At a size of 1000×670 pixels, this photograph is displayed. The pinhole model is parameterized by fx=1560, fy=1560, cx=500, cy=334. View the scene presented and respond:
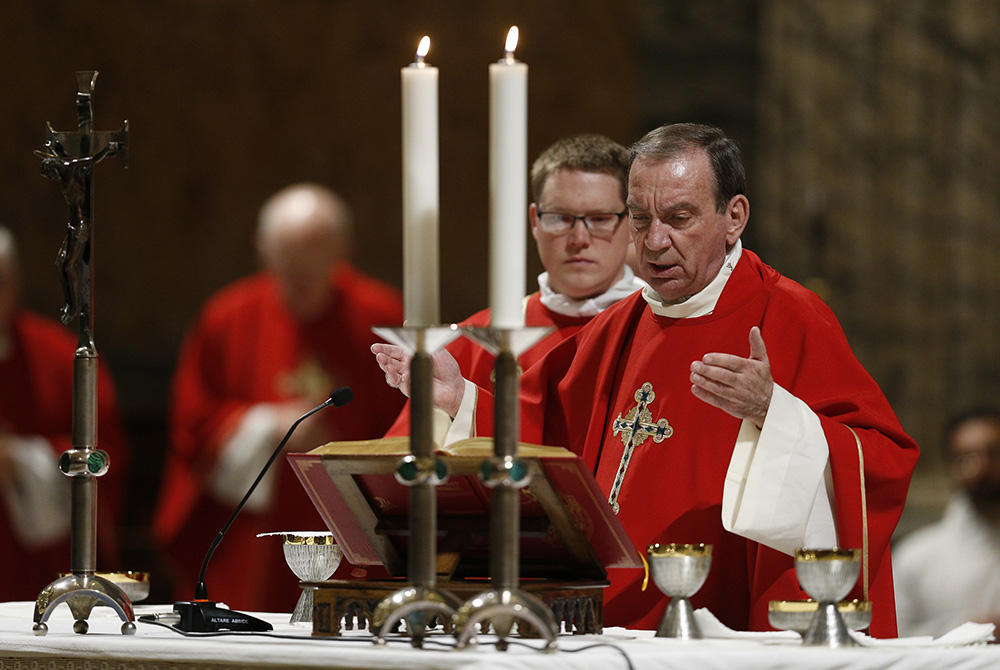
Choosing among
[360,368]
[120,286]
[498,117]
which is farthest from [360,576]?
[120,286]

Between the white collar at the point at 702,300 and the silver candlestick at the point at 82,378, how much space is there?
49.1 inches

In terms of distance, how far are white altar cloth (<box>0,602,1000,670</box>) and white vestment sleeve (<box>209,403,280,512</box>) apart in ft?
18.3

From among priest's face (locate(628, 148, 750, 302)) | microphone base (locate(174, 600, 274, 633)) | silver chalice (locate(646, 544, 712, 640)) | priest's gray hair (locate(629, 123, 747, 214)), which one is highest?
priest's gray hair (locate(629, 123, 747, 214))

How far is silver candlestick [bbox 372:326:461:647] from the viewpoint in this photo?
229cm

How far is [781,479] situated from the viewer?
2861 mm

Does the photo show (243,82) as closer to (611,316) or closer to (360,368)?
(360,368)

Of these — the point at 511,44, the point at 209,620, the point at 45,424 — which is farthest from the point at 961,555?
the point at 511,44

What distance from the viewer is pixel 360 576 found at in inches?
119

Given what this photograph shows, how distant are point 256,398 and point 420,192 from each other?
21.2ft

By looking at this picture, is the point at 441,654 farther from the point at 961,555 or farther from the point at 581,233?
the point at 961,555

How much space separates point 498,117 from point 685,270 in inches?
46.6

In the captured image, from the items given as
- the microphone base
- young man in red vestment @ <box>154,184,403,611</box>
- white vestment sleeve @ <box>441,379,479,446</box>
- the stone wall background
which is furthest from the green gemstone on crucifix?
the stone wall background

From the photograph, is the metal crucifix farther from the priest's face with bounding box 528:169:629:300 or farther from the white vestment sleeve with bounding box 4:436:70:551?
the white vestment sleeve with bounding box 4:436:70:551

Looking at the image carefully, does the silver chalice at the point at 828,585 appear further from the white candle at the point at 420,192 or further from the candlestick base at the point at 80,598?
the candlestick base at the point at 80,598
